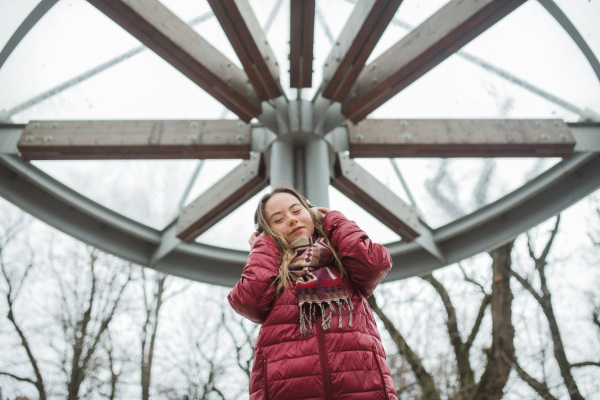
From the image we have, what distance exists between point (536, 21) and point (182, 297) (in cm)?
1104

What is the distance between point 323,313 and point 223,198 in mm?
3182

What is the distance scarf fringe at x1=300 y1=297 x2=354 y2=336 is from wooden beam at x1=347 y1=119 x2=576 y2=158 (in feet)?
9.24

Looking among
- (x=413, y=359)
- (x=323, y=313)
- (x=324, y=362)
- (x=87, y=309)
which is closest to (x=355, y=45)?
(x=323, y=313)

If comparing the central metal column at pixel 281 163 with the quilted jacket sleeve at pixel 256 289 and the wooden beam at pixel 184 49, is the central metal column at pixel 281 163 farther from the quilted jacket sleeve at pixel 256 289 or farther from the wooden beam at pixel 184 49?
the quilted jacket sleeve at pixel 256 289

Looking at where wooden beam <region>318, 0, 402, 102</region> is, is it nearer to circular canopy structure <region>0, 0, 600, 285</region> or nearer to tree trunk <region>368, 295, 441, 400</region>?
circular canopy structure <region>0, 0, 600, 285</region>

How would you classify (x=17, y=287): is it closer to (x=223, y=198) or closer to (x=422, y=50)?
(x=223, y=198)

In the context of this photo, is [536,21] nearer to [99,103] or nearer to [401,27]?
[401,27]

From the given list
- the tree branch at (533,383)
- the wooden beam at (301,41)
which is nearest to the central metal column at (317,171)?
the wooden beam at (301,41)

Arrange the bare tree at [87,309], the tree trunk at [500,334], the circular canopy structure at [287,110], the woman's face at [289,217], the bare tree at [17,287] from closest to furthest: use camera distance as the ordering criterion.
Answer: the woman's face at [289,217]
the circular canopy structure at [287,110]
the tree trunk at [500,334]
the bare tree at [87,309]
the bare tree at [17,287]

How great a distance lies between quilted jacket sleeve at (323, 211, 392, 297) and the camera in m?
1.98

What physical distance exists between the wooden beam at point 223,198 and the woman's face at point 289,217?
2.26 metres

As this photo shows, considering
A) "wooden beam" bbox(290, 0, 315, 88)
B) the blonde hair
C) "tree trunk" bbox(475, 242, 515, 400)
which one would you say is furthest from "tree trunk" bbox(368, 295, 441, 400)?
the blonde hair

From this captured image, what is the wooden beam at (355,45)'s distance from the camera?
10.9 ft

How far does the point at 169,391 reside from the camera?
10.8 metres
